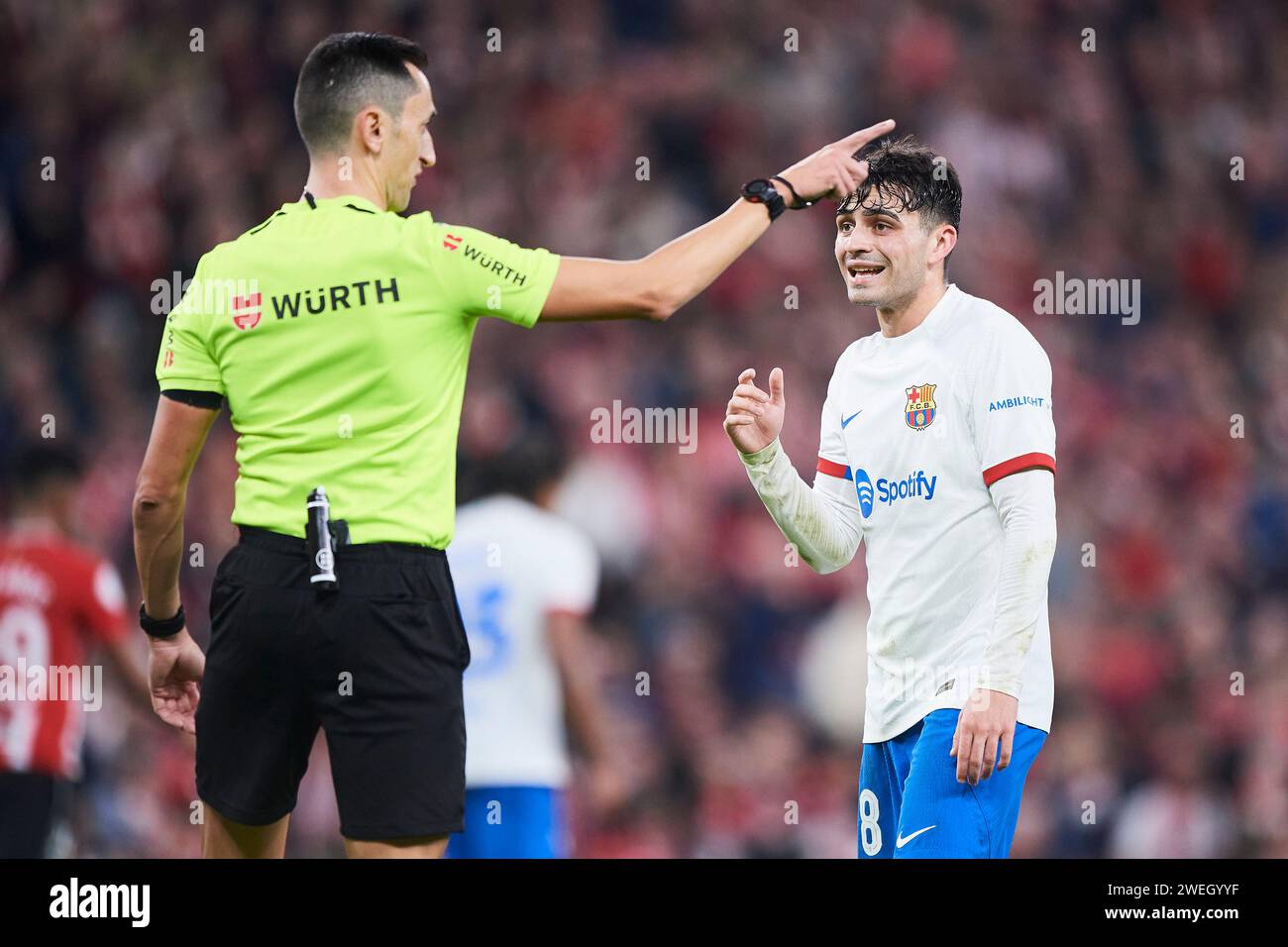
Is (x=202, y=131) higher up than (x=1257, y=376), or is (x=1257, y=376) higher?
(x=202, y=131)

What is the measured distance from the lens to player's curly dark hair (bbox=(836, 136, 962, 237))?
174 inches

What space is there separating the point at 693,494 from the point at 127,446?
313 cm

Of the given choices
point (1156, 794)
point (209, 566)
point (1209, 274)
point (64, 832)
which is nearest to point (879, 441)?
point (64, 832)

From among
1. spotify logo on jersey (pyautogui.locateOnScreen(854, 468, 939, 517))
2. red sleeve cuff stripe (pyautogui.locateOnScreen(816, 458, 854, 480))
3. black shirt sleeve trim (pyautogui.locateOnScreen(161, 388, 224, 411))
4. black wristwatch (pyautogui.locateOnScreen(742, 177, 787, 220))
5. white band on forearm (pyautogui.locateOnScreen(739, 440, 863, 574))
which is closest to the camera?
black shirt sleeve trim (pyautogui.locateOnScreen(161, 388, 224, 411))

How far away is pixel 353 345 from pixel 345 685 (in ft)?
2.34

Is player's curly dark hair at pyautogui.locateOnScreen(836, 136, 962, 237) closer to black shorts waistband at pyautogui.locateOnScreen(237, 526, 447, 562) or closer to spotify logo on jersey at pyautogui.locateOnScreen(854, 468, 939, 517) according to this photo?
spotify logo on jersey at pyautogui.locateOnScreen(854, 468, 939, 517)

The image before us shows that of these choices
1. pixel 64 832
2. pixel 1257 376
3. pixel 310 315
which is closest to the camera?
pixel 310 315

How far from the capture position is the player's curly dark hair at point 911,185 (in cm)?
442

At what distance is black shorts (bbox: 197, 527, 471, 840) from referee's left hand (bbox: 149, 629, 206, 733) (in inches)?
18.8

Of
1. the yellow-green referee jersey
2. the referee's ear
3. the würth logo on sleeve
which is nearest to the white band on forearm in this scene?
the yellow-green referee jersey

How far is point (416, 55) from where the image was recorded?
3799mm

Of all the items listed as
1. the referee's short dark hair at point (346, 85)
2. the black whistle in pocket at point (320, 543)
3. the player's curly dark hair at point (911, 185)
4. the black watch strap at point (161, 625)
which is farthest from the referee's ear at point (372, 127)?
the player's curly dark hair at point (911, 185)

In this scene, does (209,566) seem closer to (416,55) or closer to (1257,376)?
(416,55)

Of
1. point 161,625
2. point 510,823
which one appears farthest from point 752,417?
point 510,823
